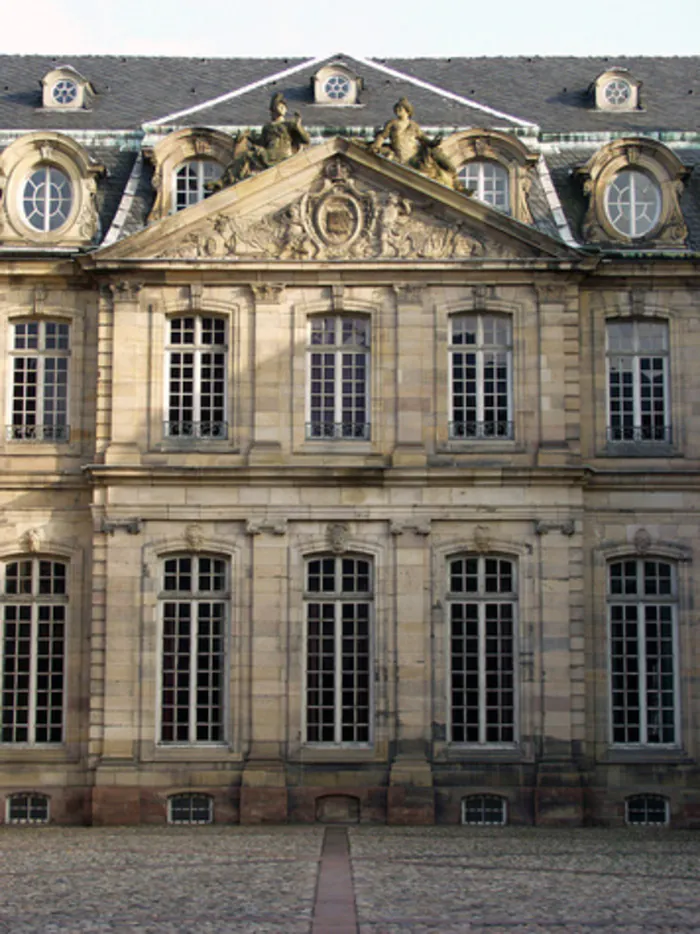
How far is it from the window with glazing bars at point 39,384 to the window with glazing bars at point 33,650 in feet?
7.82

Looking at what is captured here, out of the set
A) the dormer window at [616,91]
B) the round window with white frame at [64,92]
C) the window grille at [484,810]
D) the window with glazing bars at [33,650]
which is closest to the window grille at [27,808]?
the window with glazing bars at [33,650]

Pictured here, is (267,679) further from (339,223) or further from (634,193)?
(634,193)

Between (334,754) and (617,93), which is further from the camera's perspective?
Answer: (617,93)

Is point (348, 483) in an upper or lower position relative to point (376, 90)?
lower

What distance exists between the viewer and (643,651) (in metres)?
27.4

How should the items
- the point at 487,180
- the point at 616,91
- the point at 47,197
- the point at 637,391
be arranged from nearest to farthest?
the point at 637,391 → the point at 47,197 → the point at 487,180 → the point at 616,91

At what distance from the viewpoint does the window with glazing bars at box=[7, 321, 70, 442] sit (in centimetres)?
2792

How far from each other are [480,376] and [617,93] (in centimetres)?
847

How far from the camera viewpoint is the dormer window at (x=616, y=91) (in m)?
32.1

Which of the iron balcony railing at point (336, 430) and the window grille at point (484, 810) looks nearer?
the window grille at point (484, 810)

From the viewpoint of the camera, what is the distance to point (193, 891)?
57.7 ft

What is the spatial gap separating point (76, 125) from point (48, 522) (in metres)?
8.70

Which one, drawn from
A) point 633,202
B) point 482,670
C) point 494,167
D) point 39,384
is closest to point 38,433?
point 39,384

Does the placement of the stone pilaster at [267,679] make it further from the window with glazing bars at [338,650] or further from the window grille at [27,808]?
the window grille at [27,808]
